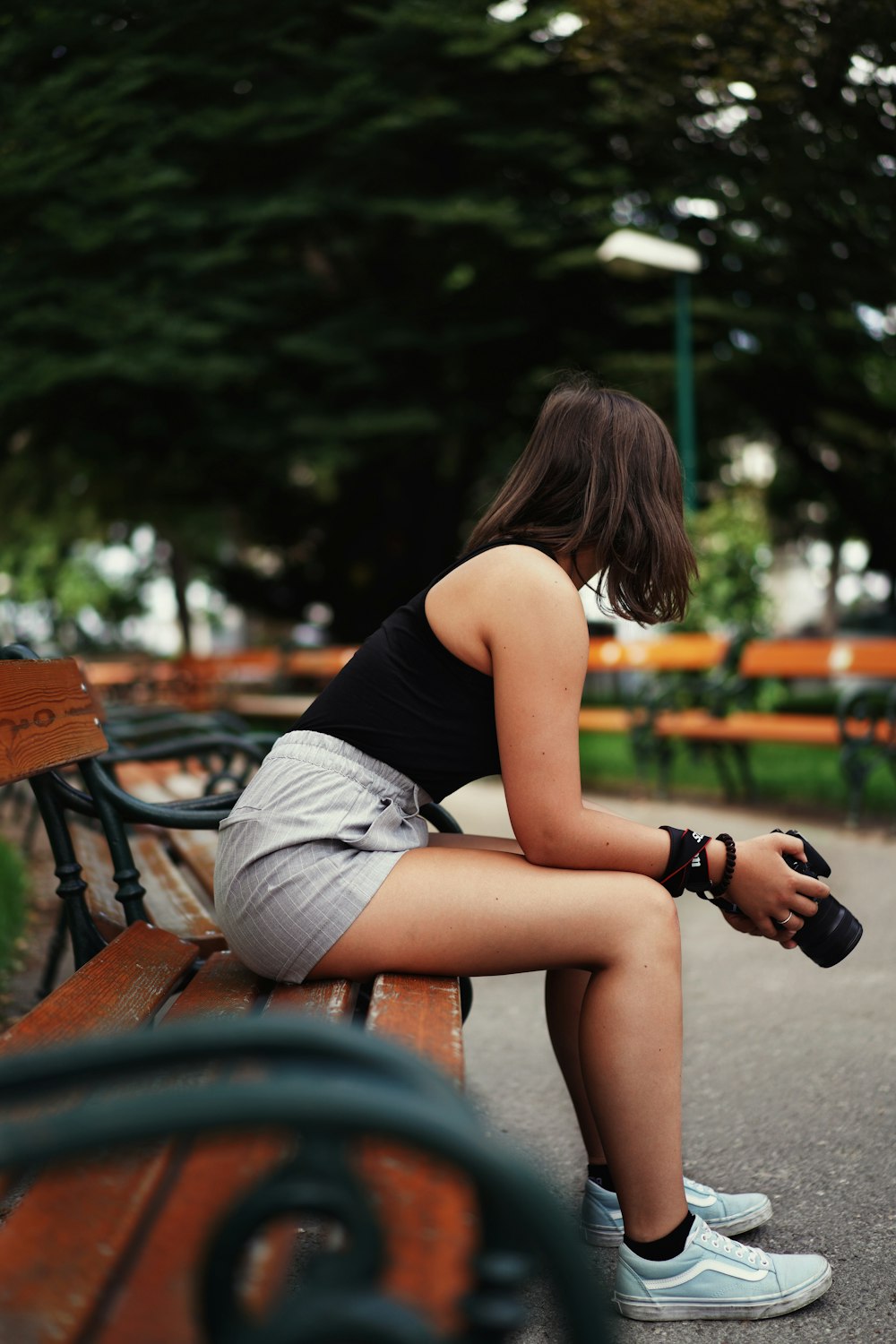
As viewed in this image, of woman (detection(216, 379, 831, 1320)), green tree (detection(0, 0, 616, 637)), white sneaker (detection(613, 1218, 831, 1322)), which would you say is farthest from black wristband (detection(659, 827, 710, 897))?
green tree (detection(0, 0, 616, 637))

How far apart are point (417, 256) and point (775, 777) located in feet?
23.8

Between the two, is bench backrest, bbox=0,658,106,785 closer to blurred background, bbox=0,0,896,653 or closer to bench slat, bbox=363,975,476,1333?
bench slat, bbox=363,975,476,1333

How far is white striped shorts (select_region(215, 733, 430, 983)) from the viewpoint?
7.21ft

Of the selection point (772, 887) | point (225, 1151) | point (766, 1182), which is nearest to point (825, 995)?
point (766, 1182)

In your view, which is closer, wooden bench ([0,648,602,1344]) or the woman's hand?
wooden bench ([0,648,602,1344])

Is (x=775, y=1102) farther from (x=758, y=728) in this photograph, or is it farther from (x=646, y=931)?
(x=758, y=728)

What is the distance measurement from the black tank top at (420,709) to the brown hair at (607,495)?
0.10 m

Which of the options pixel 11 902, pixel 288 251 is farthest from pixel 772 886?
pixel 288 251

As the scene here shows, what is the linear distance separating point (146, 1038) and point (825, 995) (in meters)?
3.66

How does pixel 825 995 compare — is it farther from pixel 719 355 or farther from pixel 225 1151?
pixel 719 355

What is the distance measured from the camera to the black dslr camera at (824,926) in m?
2.35

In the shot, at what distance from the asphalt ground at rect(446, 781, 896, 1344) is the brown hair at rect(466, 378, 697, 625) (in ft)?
4.15

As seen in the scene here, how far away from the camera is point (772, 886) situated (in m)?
2.31

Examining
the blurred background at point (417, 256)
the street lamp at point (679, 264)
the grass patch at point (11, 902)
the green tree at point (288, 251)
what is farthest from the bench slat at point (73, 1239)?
the street lamp at point (679, 264)
